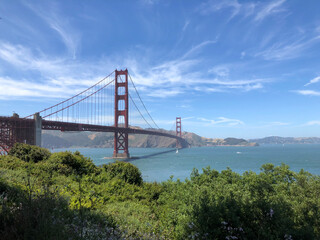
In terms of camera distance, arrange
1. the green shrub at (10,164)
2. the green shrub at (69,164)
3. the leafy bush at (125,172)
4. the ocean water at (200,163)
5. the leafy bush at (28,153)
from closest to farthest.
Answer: the green shrub at (10,164) → the green shrub at (69,164) → the leafy bush at (125,172) → the leafy bush at (28,153) → the ocean water at (200,163)

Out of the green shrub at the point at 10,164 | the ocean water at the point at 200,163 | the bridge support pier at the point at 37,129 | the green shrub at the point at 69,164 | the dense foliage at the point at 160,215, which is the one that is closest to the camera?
the dense foliage at the point at 160,215

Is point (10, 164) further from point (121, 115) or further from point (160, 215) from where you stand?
point (121, 115)

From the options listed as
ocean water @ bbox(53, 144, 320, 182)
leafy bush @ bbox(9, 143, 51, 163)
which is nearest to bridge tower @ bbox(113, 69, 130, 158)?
ocean water @ bbox(53, 144, 320, 182)

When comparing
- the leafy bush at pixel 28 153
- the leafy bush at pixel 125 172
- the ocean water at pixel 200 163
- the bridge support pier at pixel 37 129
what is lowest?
the ocean water at pixel 200 163

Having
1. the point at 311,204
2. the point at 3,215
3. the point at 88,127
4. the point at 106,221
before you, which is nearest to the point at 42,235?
the point at 3,215

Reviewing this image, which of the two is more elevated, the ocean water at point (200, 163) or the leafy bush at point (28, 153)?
the leafy bush at point (28, 153)

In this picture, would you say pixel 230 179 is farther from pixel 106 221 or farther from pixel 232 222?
pixel 106 221

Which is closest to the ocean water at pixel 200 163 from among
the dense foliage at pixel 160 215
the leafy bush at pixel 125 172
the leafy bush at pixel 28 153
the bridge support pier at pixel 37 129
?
the leafy bush at pixel 125 172

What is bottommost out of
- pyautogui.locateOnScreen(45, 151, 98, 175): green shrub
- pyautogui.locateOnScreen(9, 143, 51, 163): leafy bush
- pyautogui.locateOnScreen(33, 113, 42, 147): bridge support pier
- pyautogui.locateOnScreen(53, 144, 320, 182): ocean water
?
pyautogui.locateOnScreen(53, 144, 320, 182): ocean water

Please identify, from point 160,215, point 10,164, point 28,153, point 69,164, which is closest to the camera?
point 160,215

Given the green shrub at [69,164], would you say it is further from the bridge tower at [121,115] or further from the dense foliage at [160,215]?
the bridge tower at [121,115]

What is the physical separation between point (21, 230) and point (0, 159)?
1164 cm

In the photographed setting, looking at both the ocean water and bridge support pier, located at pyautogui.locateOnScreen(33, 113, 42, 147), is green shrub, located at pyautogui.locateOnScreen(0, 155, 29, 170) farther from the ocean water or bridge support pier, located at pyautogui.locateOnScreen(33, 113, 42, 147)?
bridge support pier, located at pyautogui.locateOnScreen(33, 113, 42, 147)

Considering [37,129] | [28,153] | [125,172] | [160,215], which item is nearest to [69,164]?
[28,153]
